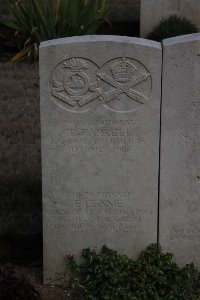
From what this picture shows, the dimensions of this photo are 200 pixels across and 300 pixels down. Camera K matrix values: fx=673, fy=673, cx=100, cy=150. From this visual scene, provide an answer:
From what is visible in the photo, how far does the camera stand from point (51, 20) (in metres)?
10.6

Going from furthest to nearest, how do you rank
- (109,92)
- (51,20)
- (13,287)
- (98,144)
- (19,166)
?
(51,20), (19,166), (98,144), (109,92), (13,287)

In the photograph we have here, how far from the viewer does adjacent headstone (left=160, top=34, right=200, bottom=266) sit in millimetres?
4461

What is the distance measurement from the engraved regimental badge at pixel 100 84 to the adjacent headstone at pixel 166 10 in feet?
22.6

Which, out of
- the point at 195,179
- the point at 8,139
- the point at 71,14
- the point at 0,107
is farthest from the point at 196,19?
the point at 195,179

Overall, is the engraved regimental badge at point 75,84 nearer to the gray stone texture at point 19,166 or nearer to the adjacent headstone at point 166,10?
the gray stone texture at point 19,166

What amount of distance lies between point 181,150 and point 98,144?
57 centimetres

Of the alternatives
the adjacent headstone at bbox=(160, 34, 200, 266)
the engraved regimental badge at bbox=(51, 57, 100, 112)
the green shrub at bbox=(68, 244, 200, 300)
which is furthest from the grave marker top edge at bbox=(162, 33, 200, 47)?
the green shrub at bbox=(68, 244, 200, 300)

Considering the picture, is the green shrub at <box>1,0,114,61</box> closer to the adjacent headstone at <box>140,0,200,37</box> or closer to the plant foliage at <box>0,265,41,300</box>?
the adjacent headstone at <box>140,0,200,37</box>

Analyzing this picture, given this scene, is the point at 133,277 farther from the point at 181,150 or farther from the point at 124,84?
the point at 124,84

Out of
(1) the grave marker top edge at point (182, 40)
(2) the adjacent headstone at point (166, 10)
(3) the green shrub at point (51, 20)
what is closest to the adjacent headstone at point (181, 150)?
(1) the grave marker top edge at point (182, 40)

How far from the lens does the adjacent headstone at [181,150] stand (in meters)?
4.46

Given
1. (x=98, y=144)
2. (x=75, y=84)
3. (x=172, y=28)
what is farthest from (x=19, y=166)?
(x=172, y=28)

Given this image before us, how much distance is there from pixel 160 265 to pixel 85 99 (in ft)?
4.18

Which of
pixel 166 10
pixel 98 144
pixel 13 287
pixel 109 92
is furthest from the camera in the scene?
pixel 166 10
